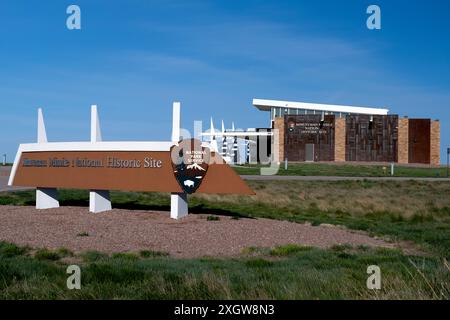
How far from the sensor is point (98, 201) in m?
18.9

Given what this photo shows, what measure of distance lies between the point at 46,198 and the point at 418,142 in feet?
213

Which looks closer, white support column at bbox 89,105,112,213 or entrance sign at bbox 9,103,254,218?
entrance sign at bbox 9,103,254,218

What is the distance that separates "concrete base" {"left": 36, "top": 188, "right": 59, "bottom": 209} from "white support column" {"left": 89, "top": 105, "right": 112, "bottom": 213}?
2.45 m

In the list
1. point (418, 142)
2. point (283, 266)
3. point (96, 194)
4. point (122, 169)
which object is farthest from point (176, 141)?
point (418, 142)

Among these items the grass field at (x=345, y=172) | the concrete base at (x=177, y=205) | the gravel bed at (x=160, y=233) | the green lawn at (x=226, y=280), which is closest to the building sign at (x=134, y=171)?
the concrete base at (x=177, y=205)

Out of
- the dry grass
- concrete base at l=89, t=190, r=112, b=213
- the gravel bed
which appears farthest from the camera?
the dry grass

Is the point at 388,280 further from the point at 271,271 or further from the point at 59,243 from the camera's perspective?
the point at 59,243

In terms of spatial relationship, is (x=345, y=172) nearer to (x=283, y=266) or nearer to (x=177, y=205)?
(x=177, y=205)

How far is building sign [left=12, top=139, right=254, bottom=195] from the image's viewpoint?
16.8 metres

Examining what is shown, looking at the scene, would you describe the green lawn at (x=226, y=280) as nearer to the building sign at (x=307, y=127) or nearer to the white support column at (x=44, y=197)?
the white support column at (x=44, y=197)

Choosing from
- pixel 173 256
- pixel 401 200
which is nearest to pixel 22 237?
pixel 173 256

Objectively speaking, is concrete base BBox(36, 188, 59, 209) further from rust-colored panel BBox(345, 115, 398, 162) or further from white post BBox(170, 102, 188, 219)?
rust-colored panel BBox(345, 115, 398, 162)

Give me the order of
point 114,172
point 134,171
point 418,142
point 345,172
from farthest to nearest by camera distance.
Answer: point 418,142
point 345,172
point 114,172
point 134,171

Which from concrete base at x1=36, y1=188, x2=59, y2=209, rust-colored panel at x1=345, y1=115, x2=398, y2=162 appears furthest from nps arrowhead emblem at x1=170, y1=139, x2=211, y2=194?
rust-colored panel at x1=345, y1=115, x2=398, y2=162
